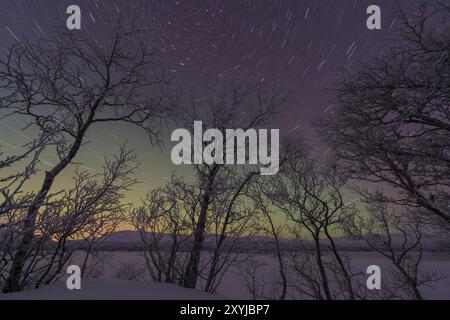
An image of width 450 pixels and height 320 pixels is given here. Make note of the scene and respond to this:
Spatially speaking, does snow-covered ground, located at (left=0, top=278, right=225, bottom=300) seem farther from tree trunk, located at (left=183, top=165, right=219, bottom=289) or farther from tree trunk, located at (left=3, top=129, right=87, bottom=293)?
tree trunk, located at (left=183, top=165, right=219, bottom=289)

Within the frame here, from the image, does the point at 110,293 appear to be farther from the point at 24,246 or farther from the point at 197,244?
the point at 197,244

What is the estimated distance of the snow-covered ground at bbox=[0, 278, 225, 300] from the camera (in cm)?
391

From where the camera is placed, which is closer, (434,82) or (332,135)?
(434,82)

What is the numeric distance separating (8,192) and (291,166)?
45.9 ft

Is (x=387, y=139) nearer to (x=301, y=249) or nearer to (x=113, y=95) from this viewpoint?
(x=113, y=95)

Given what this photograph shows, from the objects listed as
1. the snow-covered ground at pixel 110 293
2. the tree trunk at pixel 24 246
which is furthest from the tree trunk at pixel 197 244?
the tree trunk at pixel 24 246

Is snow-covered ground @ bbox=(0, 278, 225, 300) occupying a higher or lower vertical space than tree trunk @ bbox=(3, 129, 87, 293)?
lower

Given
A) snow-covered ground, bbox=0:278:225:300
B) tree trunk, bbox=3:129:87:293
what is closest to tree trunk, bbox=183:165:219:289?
snow-covered ground, bbox=0:278:225:300

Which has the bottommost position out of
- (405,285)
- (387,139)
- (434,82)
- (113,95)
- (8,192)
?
(405,285)

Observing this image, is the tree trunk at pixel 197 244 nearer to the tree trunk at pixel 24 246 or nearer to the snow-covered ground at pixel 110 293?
the snow-covered ground at pixel 110 293

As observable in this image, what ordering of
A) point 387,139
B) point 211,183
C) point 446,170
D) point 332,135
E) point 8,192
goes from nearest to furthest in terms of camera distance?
point 8,192, point 446,170, point 387,139, point 332,135, point 211,183

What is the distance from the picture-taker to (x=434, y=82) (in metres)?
5.11

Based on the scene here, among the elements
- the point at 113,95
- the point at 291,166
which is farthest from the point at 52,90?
the point at 291,166

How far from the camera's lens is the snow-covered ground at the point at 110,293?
3906 mm
